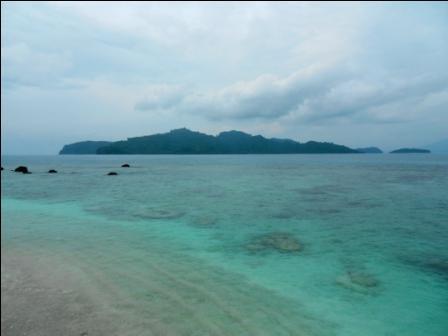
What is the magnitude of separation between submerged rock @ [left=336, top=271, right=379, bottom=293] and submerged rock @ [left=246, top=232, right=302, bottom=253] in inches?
141

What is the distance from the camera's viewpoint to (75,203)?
3055 cm

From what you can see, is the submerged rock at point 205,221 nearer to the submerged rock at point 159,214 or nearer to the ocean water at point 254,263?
the ocean water at point 254,263

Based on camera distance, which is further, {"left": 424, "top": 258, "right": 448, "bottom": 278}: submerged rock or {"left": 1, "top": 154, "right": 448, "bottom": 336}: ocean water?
{"left": 424, "top": 258, "right": 448, "bottom": 278}: submerged rock

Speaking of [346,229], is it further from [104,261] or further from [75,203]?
[75,203]

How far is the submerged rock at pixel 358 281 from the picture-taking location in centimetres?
1158

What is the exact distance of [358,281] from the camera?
1227 cm

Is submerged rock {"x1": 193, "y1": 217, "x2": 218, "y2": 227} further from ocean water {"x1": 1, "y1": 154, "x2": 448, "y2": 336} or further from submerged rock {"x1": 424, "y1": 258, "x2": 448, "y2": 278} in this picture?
submerged rock {"x1": 424, "y1": 258, "x2": 448, "y2": 278}

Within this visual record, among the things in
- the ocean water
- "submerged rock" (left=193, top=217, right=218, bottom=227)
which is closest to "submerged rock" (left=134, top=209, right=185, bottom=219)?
the ocean water

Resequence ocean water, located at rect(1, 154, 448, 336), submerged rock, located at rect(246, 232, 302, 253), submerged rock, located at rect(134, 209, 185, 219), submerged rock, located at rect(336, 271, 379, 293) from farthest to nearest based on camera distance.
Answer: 1. submerged rock, located at rect(134, 209, 185, 219)
2. submerged rock, located at rect(246, 232, 302, 253)
3. submerged rock, located at rect(336, 271, 379, 293)
4. ocean water, located at rect(1, 154, 448, 336)

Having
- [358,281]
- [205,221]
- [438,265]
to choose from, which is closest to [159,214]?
[205,221]

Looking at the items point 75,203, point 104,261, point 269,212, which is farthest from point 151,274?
point 75,203

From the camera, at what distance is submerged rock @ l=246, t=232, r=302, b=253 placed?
53.3 feet

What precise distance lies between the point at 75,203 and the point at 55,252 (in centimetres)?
1763

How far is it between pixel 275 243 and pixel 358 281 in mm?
5637
